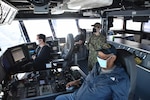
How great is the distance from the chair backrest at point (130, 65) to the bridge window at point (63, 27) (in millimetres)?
4659

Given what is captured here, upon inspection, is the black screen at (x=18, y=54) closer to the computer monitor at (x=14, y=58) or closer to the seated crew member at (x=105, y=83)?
the computer monitor at (x=14, y=58)

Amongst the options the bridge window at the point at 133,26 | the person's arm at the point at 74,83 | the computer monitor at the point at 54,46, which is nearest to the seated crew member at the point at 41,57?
the computer monitor at the point at 54,46

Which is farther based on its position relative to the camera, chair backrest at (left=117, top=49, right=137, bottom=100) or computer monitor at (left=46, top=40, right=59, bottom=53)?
computer monitor at (left=46, top=40, right=59, bottom=53)

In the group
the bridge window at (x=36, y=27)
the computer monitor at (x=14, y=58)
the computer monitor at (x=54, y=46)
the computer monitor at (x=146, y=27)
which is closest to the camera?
the computer monitor at (x=14, y=58)

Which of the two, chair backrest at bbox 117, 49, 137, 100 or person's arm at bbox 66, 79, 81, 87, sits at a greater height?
chair backrest at bbox 117, 49, 137, 100

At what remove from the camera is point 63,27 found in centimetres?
674

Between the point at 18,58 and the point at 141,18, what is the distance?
7.60 ft

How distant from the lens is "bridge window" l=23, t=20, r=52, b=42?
230 inches

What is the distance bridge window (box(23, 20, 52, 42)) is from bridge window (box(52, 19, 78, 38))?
31 cm

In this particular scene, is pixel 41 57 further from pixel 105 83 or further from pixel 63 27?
pixel 63 27

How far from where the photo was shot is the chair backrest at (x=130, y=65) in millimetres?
1598

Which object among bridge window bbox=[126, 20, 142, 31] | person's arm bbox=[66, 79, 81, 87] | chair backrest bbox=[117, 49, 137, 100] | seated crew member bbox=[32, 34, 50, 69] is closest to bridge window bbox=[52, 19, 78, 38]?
bridge window bbox=[126, 20, 142, 31]

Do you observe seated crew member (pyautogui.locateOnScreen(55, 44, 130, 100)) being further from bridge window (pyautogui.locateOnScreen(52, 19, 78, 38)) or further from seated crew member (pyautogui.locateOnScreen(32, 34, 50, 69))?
bridge window (pyautogui.locateOnScreen(52, 19, 78, 38))

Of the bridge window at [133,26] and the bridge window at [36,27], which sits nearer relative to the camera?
the bridge window at [36,27]
